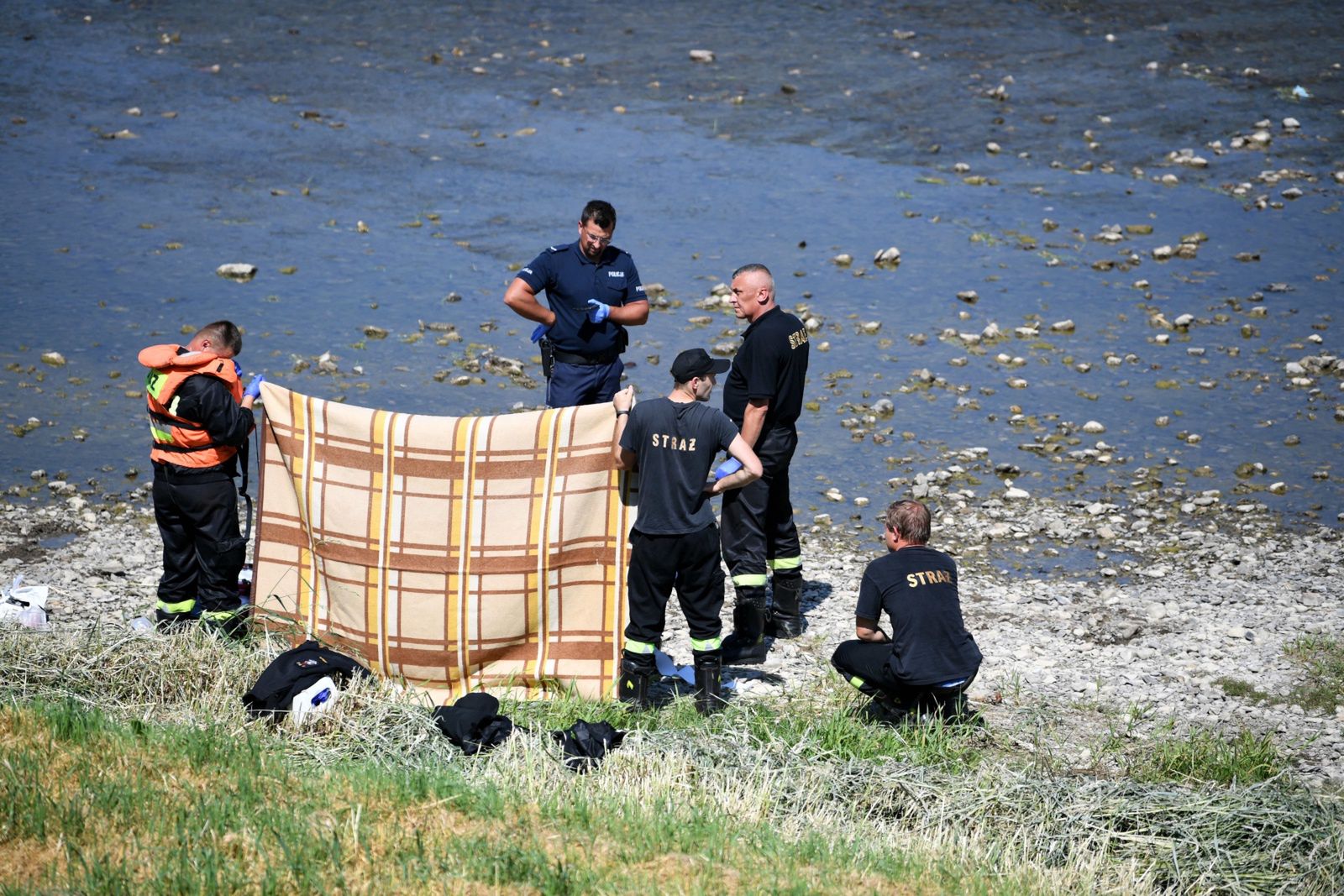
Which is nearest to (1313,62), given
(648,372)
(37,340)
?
(648,372)

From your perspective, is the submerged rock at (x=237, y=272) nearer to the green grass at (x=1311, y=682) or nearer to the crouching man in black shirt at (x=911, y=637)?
the crouching man in black shirt at (x=911, y=637)

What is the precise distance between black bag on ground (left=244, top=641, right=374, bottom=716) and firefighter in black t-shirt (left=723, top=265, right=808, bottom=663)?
7.31ft

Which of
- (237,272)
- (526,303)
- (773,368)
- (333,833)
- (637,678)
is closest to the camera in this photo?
(333,833)

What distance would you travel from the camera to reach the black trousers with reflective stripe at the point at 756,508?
27.5 ft

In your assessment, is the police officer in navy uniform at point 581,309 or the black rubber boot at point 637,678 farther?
the police officer in navy uniform at point 581,309

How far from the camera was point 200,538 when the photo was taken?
7.92 m

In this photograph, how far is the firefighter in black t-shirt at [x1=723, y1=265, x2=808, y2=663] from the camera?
8.35 m

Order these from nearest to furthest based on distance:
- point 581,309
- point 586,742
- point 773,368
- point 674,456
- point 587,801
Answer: point 587,801 → point 586,742 → point 674,456 → point 773,368 → point 581,309

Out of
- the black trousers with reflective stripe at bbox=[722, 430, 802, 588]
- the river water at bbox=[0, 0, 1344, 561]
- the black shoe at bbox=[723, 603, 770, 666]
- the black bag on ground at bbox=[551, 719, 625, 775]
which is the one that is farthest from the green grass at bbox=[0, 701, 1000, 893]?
the river water at bbox=[0, 0, 1344, 561]

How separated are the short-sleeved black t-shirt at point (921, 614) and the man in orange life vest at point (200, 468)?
349cm

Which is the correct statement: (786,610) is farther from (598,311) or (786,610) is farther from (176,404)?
(176,404)

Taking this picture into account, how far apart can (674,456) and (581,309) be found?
7.28ft

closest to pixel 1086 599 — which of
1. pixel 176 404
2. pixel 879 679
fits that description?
pixel 879 679

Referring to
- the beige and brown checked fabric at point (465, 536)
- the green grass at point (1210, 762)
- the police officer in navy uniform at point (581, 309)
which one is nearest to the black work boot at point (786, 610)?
the beige and brown checked fabric at point (465, 536)
